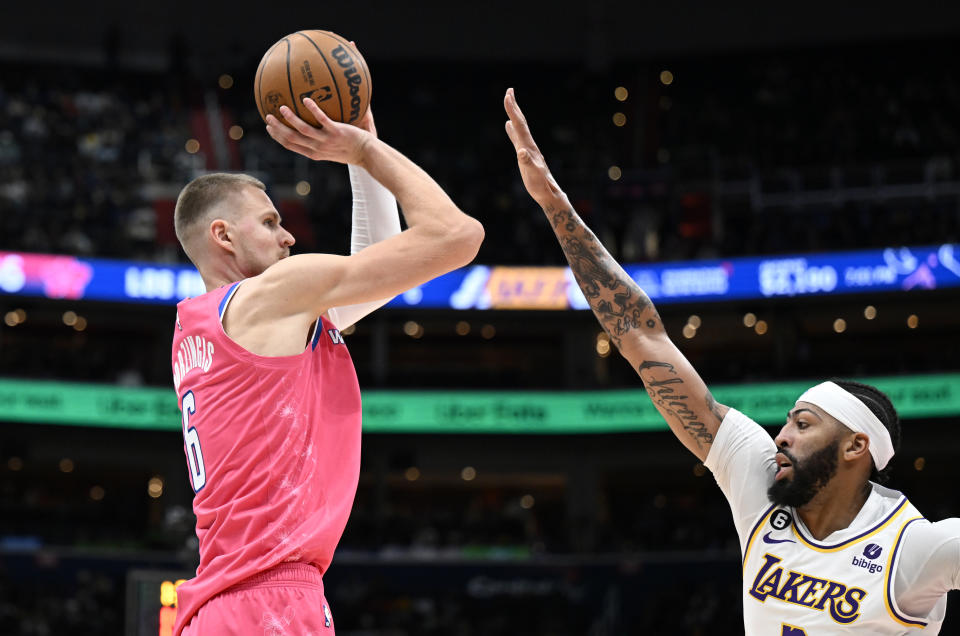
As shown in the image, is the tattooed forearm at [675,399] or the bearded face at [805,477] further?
the tattooed forearm at [675,399]

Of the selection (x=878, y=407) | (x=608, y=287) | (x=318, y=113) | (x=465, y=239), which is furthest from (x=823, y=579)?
(x=318, y=113)

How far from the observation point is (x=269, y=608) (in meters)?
2.66

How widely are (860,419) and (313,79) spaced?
6.73 feet

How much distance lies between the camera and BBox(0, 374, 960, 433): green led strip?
930 inches

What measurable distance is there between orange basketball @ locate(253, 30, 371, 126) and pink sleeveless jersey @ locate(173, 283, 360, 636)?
62cm

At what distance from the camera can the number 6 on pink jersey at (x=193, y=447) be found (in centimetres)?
286

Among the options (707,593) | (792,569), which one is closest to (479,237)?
(792,569)

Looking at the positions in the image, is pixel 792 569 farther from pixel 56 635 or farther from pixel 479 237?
pixel 56 635

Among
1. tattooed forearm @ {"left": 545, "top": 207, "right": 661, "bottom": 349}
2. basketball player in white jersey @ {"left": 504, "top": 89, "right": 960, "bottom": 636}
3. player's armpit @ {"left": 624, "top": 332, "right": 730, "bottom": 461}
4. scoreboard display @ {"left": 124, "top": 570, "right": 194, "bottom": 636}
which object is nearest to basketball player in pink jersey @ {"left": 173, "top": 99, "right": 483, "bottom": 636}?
basketball player in white jersey @ {"left": 504, "top": 89, "right": 960, "bottom": 636}

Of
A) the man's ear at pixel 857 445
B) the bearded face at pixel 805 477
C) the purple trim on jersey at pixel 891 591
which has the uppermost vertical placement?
the man's ear at pixel 857 445

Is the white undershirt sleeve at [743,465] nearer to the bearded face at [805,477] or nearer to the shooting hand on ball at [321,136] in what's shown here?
the bearded face at [805,477]

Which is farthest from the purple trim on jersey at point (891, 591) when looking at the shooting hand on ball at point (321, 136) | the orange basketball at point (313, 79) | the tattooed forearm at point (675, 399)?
the orange basketball at point (313, 79)

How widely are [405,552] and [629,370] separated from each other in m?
8.19

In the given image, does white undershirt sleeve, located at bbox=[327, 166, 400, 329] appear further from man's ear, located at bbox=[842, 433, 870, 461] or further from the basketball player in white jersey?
man's ear, located at bbox=[842, 433, 870, 461]
